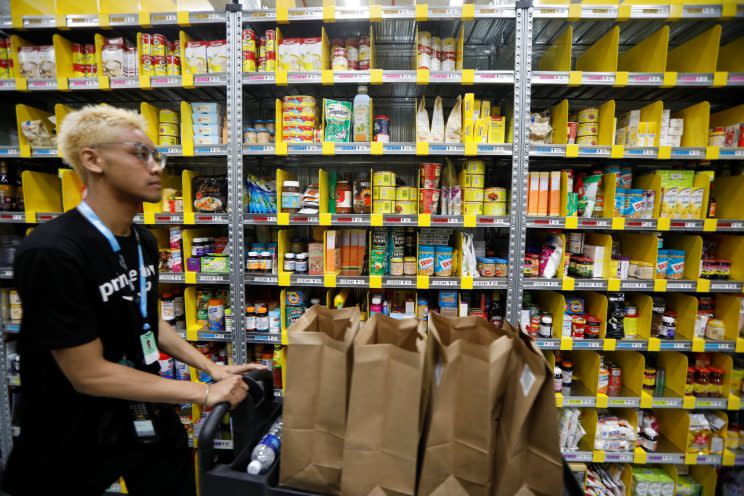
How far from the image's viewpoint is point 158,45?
2.41 metres

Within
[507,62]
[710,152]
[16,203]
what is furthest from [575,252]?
[16,203]

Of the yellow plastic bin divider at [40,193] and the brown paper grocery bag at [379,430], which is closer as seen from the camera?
the brown paper grocery bag at [379,430]

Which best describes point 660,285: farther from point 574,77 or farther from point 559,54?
point 559,54

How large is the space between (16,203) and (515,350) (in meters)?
3.86

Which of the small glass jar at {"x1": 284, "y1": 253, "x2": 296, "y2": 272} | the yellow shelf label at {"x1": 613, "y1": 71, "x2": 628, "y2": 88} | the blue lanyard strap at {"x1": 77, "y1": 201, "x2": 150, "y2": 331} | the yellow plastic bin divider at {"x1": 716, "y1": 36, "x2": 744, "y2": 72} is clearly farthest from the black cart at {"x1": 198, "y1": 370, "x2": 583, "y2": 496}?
the yellow plastic bin divider at {"x1": 716, "y1": 36, "x2": 744, "y2": 72}

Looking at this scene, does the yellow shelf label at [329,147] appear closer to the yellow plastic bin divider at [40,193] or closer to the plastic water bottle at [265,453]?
the plastic water bottle at [265,453]

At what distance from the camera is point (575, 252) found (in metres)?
2.53

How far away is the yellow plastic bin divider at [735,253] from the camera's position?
2334mm

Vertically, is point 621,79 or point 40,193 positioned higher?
point 621,79

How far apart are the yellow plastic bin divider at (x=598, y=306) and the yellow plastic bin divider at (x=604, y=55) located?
1.62 meters

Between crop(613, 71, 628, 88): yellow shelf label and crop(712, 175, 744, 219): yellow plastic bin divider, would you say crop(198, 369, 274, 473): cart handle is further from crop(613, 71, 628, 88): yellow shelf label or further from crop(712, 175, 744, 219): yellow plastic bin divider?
crop(712, 175, 744, 219): yellow plastic bin divider

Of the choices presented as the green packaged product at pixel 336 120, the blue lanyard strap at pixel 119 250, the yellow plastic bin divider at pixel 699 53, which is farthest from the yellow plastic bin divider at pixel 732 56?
the blue lanyard strap at pixel 119 250

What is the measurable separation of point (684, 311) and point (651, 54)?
1890mm

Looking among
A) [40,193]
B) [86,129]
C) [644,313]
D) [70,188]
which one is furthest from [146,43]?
[644,313]
